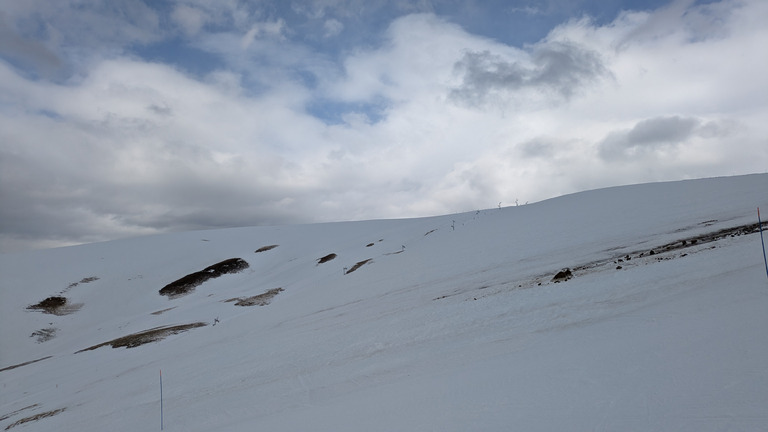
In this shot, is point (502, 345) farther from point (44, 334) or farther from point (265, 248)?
point (265, 248)

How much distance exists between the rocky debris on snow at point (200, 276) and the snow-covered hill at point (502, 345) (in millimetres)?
18934

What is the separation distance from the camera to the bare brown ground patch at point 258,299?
3449cm

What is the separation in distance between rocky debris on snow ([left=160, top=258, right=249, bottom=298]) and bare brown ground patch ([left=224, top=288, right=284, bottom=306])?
16414 mm

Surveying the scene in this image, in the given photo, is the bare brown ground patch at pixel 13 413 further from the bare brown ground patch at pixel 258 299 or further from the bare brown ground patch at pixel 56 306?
the bare brown ground patch at pixel 56 306

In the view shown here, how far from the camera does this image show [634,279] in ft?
35.9

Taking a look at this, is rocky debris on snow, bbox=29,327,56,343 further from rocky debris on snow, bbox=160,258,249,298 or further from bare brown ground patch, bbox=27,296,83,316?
rocky debris on snow, bbox=160,258,249,298

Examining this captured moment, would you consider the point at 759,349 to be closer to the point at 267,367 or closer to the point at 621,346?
the point at 621,346

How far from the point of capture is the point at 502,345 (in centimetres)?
906

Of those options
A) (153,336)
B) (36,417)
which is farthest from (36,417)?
(153,336)

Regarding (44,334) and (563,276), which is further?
(44,334)

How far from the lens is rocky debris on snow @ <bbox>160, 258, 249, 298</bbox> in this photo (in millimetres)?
49678

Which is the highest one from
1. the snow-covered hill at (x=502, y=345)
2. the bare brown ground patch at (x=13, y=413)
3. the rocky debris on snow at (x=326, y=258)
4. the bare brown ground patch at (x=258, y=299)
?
the rocky debris on snow at (x=326, y=258)

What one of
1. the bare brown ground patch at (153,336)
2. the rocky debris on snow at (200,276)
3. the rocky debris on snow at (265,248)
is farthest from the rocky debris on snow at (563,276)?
the rocky debris on snow at (265,248)

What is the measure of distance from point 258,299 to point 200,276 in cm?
2040
